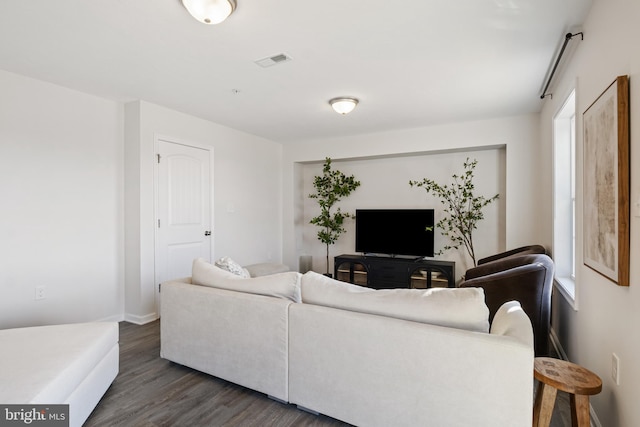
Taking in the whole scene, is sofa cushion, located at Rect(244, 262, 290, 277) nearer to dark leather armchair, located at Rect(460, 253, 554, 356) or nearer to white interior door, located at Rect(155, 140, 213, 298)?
white interior door, located at Rect(155, 140, 213, 298)

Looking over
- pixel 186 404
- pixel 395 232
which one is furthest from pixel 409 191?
pixel 186 404

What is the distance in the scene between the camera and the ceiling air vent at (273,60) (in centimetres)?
256

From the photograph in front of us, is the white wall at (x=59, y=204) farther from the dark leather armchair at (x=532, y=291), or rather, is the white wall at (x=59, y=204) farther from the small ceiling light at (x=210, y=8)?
the dark leather armchair at (x=532, y=291)

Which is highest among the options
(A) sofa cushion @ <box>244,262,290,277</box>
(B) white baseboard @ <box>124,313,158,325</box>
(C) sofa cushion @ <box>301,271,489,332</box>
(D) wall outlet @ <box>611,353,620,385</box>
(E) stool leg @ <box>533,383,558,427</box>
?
(C) sofa cushion @ <box>301,271,489,332</box>

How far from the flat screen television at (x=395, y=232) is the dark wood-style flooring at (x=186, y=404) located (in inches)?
105

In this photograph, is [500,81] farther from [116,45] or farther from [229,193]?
[229,193]

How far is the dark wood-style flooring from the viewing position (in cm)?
191

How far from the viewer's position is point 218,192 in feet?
15.0

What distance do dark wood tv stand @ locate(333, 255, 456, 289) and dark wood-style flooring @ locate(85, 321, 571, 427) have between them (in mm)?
2276

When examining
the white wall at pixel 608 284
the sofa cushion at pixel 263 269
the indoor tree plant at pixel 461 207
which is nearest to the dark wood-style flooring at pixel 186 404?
the white wall at pixel 608 284

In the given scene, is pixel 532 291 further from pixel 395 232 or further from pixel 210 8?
pixel 210 8

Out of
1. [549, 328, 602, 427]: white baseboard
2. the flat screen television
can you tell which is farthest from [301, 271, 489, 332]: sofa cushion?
the flat screen television

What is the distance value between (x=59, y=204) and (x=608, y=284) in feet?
13.8

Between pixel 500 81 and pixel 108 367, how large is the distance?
149 inches
